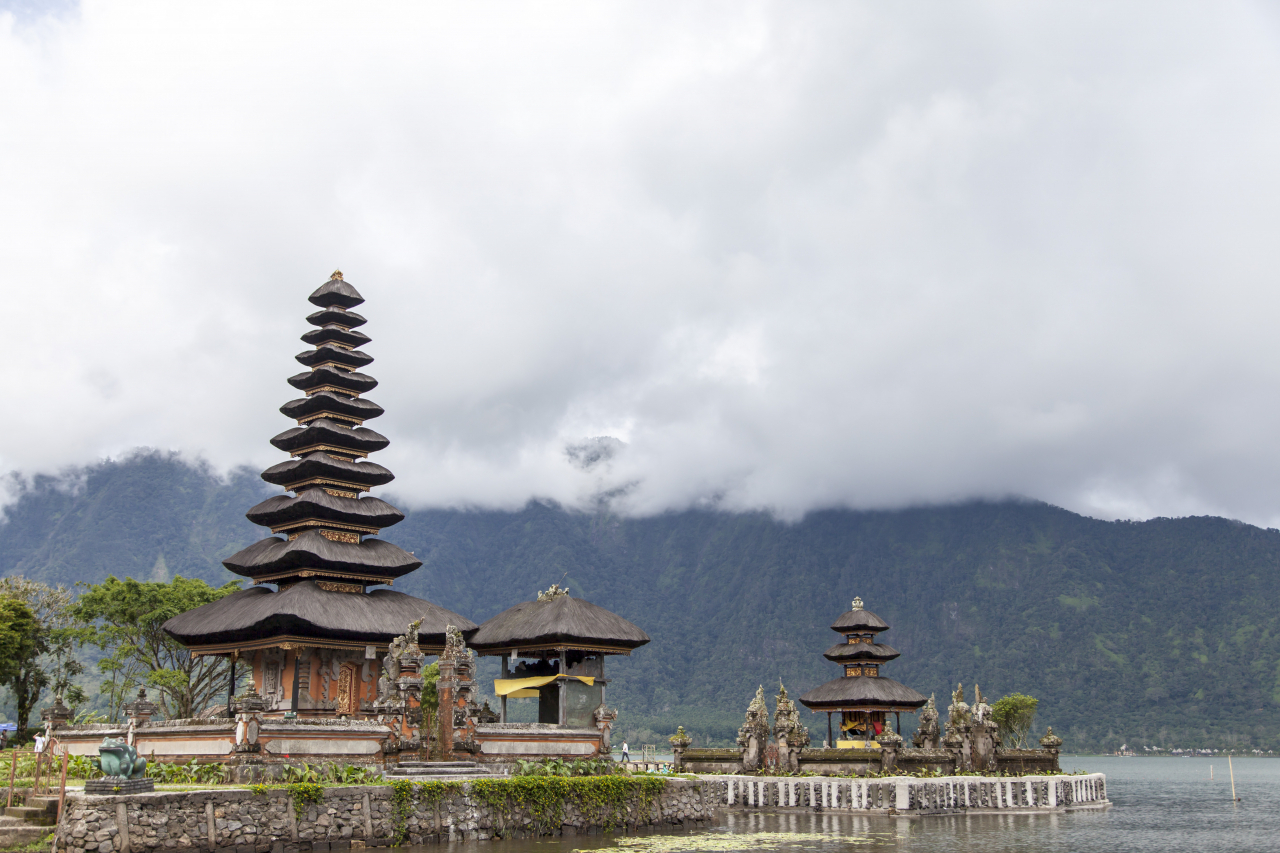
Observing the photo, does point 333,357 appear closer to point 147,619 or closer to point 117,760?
point 147,619

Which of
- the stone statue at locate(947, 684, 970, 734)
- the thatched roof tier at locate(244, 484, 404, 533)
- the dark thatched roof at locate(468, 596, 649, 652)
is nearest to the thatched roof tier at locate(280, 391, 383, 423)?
the thatched roof tier at locate(244, 484, 404, 533)

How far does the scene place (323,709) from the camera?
3694 cm

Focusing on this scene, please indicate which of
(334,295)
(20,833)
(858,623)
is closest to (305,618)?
(20,833)

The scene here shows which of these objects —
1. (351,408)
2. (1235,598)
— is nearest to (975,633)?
(1235,598)

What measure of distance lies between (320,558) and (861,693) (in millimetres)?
28502

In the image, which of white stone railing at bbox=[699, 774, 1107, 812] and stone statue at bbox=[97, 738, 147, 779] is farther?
white stone railing at bbox=[699, 774, 1107, 812]

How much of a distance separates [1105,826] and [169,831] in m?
35.2

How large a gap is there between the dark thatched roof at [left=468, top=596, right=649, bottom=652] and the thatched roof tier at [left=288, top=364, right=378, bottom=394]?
12.5 meters

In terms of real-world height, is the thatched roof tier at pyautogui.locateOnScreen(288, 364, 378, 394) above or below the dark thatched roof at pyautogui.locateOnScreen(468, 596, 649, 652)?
above

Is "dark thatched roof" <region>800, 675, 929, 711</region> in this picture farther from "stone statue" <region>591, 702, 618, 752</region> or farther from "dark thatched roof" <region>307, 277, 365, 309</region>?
"dark thatched roof" <region>307, 277, 365, 309</region>

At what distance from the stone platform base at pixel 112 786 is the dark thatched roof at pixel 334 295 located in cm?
2776

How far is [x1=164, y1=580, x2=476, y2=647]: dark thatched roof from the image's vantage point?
1412 inches

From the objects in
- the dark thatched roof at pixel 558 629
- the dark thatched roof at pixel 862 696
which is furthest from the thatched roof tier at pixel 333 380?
the dark thatched roof at pixel 862 696

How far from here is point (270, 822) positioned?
81.7ft
